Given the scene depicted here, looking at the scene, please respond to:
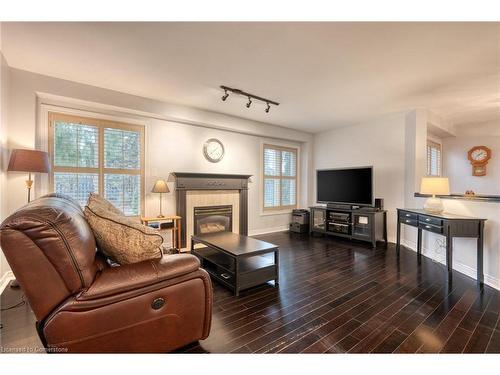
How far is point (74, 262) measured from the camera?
1121 millimetres

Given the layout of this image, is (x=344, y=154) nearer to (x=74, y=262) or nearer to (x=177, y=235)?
(x=177, y=235)

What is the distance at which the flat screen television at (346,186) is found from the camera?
4270mm

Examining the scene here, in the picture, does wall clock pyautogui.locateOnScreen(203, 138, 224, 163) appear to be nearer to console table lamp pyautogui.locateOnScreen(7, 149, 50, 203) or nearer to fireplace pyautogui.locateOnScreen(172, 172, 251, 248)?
fireplace pyautogui.locateOnScreen(172, 172, 251, 248)

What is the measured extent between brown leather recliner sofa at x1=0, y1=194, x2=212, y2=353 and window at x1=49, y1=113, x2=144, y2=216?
7.79 feet

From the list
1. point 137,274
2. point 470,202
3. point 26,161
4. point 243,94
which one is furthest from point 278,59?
point 470,202

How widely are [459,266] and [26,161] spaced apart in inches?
209

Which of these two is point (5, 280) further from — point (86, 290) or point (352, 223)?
point (352, 223)

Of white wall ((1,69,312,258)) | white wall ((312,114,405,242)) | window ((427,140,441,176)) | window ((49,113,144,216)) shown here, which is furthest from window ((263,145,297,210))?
window ((427,140,441,176))

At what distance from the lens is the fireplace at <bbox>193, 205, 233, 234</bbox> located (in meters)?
4.19

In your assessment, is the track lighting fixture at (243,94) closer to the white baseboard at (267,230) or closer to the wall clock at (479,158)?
the white baseboard at (267,230)

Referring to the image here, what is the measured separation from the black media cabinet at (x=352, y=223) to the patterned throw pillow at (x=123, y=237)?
3.91m

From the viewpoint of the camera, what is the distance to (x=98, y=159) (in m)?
3.38
